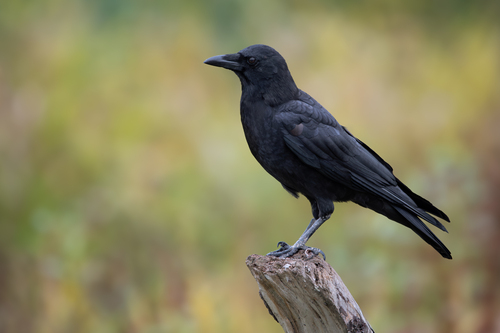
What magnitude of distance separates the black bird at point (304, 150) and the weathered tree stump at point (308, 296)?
0.25 metres

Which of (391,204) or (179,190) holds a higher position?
(179,190)

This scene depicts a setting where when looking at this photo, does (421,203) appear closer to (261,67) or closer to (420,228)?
(420,228)

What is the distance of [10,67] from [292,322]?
3.58 meters

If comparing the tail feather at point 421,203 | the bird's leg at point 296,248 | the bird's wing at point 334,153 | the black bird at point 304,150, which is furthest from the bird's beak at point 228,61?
the tail feather at point 421,203

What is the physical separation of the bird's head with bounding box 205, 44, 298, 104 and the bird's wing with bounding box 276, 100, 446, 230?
0.45 feet

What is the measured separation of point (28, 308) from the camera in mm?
4395

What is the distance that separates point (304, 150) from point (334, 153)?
23cm

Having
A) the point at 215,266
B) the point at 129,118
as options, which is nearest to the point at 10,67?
the point at 129,118

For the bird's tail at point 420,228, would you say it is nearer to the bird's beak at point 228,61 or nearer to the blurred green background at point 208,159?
the bird's beak at point 228,61

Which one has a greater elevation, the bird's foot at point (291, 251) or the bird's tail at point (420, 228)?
the bird's tail at point (420, 228)

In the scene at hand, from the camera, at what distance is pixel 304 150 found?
2869mm

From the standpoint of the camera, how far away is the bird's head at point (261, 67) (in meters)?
3.01

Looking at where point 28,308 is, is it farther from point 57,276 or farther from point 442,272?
point 442,272

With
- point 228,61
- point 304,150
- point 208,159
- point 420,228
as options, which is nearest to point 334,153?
point 304,150
